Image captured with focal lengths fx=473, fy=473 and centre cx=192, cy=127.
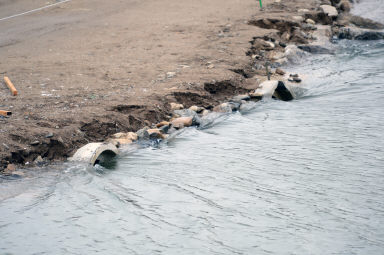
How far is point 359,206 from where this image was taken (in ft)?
11.4

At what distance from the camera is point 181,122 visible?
18.0ft

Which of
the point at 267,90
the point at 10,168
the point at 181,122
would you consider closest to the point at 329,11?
the point at 267,90

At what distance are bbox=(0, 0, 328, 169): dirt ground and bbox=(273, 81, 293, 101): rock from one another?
400mm

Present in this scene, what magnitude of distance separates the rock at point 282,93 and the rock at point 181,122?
1.49 m

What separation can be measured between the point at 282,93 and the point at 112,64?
2.63 metres

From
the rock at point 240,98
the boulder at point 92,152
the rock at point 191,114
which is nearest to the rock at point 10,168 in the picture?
the boulder at point 92,152

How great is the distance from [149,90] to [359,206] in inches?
131

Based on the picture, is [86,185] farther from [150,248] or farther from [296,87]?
[296,87]

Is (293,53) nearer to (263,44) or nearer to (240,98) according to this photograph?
(263,44)

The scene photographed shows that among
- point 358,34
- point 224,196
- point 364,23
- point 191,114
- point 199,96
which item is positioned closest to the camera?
point 224,196

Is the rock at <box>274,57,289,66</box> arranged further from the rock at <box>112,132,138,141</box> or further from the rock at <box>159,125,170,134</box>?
the rock at <box>112,132,138,141</box>

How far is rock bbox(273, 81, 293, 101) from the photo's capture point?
6363 mm

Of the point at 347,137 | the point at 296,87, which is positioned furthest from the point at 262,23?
the point at 347,137

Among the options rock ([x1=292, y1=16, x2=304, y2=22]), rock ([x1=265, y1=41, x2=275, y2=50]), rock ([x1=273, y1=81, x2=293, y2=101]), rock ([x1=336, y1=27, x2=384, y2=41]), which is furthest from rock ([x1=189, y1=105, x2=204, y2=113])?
rock ([x1=336, y1=27, x2=384, y2=41])
